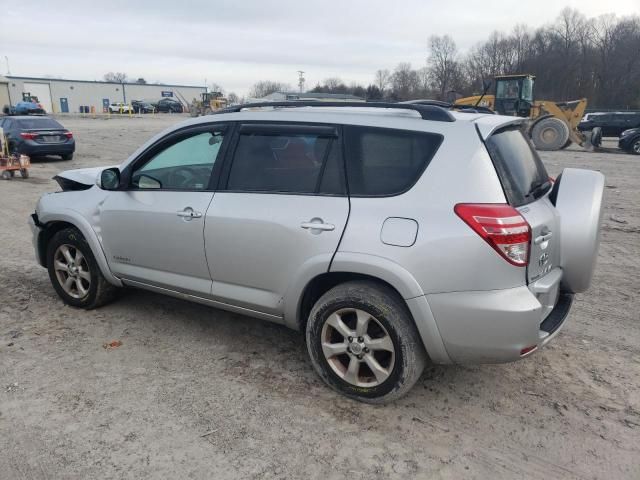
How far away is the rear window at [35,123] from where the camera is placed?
15.4 meters

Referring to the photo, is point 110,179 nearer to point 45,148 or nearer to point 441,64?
point 45,148

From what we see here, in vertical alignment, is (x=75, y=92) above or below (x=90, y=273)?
above

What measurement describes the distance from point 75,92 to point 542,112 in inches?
3086

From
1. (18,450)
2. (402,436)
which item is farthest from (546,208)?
(18,450)

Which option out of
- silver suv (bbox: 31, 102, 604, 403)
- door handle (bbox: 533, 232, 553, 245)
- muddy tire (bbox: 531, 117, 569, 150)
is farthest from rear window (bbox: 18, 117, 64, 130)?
muddy tire (bbox: 531, 117, 569, 150)

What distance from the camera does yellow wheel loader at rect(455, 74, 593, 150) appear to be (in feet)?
65.6

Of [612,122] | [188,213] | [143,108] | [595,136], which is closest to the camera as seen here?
[188,213]

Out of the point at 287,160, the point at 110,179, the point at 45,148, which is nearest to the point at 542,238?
the point at 287,160

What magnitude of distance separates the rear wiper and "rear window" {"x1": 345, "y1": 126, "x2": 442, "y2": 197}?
669mm

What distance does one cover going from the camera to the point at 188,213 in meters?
3.61

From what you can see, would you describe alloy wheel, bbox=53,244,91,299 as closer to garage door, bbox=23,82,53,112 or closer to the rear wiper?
the rear wiper

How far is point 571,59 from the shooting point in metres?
65.2

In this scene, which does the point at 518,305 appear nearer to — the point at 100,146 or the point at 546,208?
the point at 546,208

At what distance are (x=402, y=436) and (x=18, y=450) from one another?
6.78 ft
